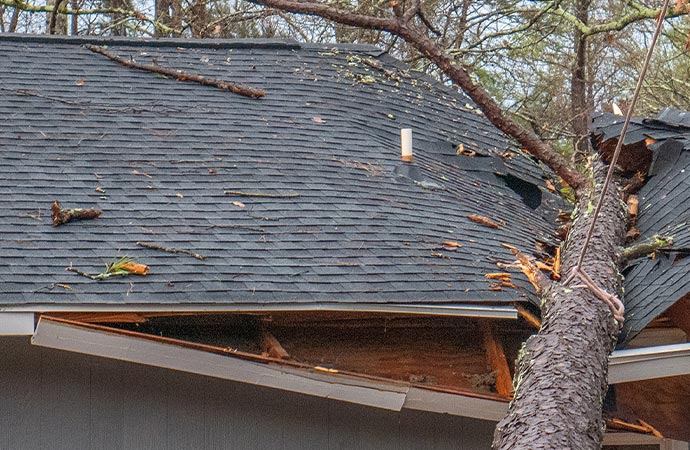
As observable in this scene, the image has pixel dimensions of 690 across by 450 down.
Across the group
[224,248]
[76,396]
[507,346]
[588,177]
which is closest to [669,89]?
[588,177]

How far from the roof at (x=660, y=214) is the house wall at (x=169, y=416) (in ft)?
3.91

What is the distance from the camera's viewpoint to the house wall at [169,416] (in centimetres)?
486

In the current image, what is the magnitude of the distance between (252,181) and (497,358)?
2.11m

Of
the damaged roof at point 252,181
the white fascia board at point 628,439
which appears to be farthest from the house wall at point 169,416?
the white fascia board at point 628,439

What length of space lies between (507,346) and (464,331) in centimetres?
36

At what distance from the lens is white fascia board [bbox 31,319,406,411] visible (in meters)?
4.58

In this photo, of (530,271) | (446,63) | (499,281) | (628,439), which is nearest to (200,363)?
(499,281)

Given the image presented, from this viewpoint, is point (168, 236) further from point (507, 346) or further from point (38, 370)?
point (507, 346)

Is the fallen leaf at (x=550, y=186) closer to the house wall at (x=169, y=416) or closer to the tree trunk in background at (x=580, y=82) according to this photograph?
the house wall at (x=169, y=416)

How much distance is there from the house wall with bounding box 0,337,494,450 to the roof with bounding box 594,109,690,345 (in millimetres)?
1192

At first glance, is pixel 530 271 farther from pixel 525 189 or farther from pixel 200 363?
pixel 525 189

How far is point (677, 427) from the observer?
512 centimetres

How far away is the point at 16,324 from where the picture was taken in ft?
15.0

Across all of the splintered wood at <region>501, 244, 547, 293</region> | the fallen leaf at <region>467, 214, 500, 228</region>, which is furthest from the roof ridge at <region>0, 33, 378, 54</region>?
the splintered wood at <region>501, 244, 547, 293</region>
